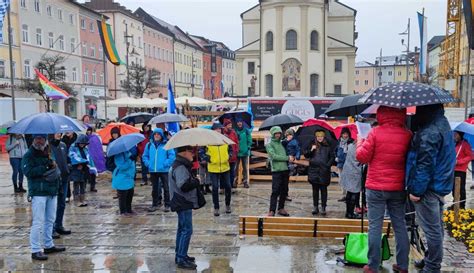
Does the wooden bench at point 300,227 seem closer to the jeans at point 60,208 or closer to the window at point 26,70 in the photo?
the jeans at point 60,208

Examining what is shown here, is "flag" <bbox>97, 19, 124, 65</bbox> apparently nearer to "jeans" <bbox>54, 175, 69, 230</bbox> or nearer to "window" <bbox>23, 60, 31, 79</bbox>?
"window" <bbox>23, 60, 31, 79</bbox>

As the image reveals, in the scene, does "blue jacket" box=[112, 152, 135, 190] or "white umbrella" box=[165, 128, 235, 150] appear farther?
"blue jacket" box=[112, 152, 135, 190]

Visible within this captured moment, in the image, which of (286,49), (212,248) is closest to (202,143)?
(212,248)

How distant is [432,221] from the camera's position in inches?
186

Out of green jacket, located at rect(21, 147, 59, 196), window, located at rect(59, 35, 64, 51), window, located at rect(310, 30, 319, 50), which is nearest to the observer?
green jacket, located at rect(21, 147, 59, 196)

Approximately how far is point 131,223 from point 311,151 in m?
3.78

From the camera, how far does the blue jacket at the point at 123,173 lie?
912cm

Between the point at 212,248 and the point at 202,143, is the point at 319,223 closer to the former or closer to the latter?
the point at 212,248

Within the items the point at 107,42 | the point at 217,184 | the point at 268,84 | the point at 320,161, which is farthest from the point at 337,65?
the point at 217,184

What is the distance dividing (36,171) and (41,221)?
2.44 ft

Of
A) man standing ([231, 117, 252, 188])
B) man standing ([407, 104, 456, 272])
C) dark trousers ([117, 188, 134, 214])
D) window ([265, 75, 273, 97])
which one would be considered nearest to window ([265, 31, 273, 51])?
window ([265, 75, 273, 97])

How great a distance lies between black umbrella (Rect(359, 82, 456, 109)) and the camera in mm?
4441

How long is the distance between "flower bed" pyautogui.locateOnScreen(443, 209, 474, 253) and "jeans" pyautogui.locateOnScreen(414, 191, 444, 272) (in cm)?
223

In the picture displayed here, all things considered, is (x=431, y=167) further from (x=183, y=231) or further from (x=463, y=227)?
(x=463, y=227)
